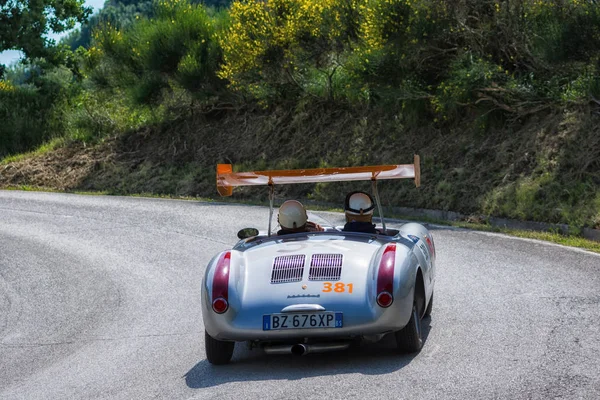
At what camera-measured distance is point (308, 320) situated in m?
6.96

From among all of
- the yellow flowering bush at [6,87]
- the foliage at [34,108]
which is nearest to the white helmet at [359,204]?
the foliage at [34,108]

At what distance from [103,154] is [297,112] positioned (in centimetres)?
632

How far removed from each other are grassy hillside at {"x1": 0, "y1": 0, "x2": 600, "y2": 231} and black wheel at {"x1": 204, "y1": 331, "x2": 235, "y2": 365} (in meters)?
9.26

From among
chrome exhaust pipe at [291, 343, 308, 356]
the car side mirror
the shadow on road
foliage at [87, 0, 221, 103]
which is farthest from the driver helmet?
foliage at [87, 0, 221, 103]

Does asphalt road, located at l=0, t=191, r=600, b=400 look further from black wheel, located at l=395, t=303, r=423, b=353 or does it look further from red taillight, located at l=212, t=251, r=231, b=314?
red taillight, located at l=212, t=251, r=231, b=314

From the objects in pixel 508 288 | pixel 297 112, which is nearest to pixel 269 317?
pixel 508 288

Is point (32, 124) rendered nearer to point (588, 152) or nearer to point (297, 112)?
point (297, 112)

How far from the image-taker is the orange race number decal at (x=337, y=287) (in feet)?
23.4

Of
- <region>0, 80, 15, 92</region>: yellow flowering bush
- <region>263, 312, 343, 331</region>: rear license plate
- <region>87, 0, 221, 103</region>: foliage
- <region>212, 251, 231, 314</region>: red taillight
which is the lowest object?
<region>263, 312, 343, 331</region>: rear license plate

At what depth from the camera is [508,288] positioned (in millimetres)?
10078

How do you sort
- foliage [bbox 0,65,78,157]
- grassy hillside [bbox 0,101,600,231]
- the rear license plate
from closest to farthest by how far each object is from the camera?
the rear license plate
grassy hillside [bbox 0,101,600,231]
foliage [bbox 0,65,78,157]

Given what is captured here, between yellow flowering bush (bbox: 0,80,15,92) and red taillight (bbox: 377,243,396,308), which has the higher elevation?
yellow flowering bush (bbox: 0,80,15,92)

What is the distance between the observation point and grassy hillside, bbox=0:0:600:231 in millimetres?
18562

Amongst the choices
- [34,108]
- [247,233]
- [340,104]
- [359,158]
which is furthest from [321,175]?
[34,108]
